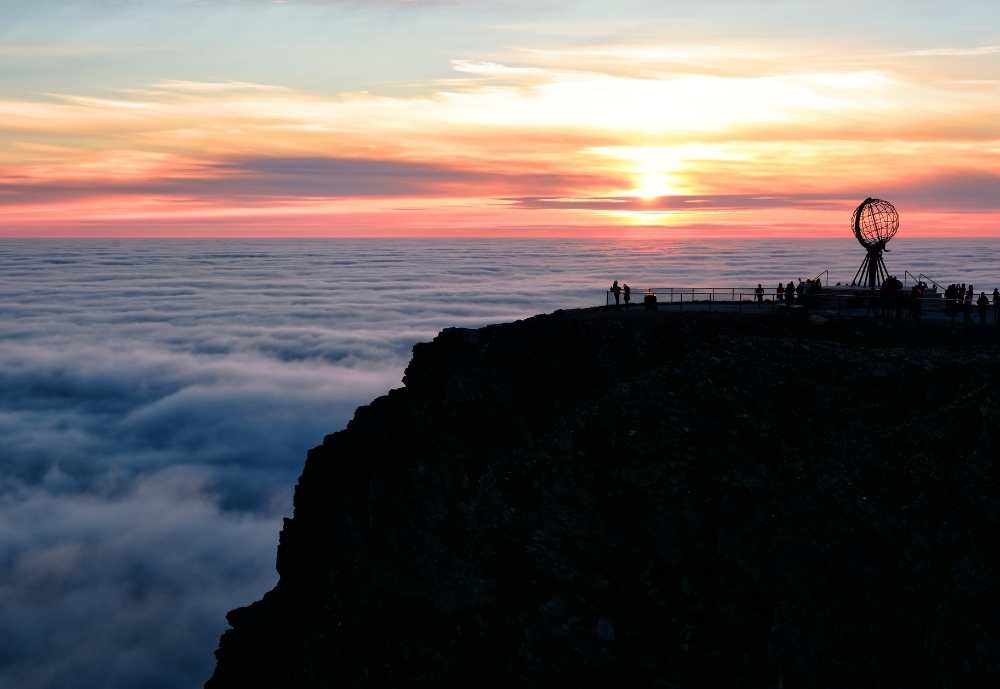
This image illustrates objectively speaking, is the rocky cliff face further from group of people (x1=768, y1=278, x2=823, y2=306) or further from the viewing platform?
group of people (x1=768, y1=278, x2=823, y2=306)

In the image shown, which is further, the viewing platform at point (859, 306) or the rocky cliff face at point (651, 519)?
the viewing platform at point (859, 306)

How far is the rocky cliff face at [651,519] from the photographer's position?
20.8 metres

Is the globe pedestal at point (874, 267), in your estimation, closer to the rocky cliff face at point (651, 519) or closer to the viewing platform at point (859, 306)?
the viewing platform at point (859, 306)

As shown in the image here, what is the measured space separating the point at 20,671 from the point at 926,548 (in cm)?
6686

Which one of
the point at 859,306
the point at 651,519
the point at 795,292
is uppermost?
the point at 795,292

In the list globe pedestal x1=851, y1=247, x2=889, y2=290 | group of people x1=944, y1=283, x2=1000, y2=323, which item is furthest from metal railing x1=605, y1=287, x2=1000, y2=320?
globe pedestal x1=851, y1=247, x2=889, y2=290

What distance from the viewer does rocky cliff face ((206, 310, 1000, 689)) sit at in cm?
2080

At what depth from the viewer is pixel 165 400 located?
145 meters

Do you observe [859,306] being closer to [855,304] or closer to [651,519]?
[855,304]

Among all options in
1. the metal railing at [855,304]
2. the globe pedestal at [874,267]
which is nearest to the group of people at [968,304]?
the metal railing at [855,304]

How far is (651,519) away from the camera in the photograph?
2320 cm

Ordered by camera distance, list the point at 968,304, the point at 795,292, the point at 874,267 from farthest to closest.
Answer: the point at 874,267, the point at 795,292, the point at 968,304

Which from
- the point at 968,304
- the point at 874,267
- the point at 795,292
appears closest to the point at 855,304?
the point at 795,292

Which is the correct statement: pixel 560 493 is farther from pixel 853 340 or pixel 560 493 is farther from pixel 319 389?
pixel 319 389
